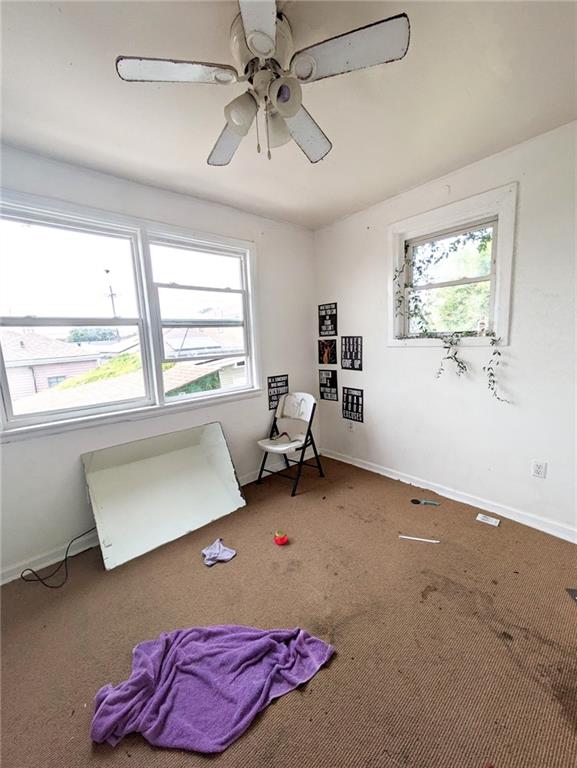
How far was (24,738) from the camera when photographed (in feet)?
3.64

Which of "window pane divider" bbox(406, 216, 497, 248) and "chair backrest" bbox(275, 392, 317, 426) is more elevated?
"window pane divider" bbox(406, 216, 497, 248)

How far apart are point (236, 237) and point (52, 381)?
186 centimetres

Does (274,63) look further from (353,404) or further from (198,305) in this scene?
(353,404)

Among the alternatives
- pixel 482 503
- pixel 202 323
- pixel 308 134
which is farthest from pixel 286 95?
pixel 482 503

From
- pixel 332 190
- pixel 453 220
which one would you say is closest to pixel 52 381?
pixel 332 190

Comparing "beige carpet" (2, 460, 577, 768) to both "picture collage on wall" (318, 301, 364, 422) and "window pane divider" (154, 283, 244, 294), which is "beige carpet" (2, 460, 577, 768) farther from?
"window pane divider" (154, 283, 244, 294)

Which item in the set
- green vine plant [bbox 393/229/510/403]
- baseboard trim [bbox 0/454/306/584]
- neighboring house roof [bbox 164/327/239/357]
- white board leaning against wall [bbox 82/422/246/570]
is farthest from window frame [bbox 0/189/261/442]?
green vine plant [bbox 393/229/510/403]

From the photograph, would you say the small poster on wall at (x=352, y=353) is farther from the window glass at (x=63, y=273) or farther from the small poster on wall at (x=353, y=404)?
the window glass at (x=63, y=273)

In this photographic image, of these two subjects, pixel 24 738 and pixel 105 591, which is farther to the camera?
pixel 105 591

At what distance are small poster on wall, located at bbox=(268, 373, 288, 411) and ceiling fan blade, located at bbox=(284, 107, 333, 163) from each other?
6.64ft

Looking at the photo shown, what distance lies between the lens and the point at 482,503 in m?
2.40

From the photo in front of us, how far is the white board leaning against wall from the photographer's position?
2096 mm

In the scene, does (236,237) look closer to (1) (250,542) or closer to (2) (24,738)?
(1) (250,542)

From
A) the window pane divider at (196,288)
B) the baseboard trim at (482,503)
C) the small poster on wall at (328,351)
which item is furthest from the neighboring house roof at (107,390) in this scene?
the baseboard trim at (482,503)
